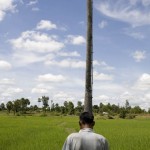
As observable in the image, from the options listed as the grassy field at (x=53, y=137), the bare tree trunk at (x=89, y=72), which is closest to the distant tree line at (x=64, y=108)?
the grassy field at (x=53, y=137)

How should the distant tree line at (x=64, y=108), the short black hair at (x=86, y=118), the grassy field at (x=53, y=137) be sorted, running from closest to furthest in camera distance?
the short black hair at (x=86, y=118) → the grassy field at (x=53, y=137) → the distant tree line at (x=64, y=108)

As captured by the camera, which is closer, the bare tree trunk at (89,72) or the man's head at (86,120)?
the man's head at (86,120)

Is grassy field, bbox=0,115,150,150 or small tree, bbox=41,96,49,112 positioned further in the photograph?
small tree, bbox=41,96,49,112

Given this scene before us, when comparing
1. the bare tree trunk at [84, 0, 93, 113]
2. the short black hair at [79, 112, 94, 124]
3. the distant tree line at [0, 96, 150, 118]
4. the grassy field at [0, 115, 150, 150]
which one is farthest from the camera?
the distant tree line at [0, 96, 150, 118]

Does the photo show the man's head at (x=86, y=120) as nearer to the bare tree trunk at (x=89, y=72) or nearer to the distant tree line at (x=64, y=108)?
the bare tree trunk at (x=89, y=72)

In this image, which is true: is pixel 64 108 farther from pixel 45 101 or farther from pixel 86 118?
pixel 86 118

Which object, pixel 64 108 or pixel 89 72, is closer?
pixel 89 72

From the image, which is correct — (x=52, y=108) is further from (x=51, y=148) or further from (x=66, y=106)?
(x=51, y=148)

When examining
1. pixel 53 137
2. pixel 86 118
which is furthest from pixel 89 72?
pixel 53 137

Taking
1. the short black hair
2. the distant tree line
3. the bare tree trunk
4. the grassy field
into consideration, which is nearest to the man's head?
the short black hair

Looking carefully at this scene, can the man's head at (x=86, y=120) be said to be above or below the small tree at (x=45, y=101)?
below

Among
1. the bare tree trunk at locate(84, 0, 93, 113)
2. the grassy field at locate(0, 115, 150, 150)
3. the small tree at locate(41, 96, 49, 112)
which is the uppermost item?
the small tree at locate(41, 96, 49, 112)

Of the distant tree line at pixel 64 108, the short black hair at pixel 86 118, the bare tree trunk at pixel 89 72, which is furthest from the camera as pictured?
the distant tree line at pixel 64 108

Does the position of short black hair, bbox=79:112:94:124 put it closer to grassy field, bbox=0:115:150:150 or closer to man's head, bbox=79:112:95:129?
man's head, bbox=79:112:95:129
